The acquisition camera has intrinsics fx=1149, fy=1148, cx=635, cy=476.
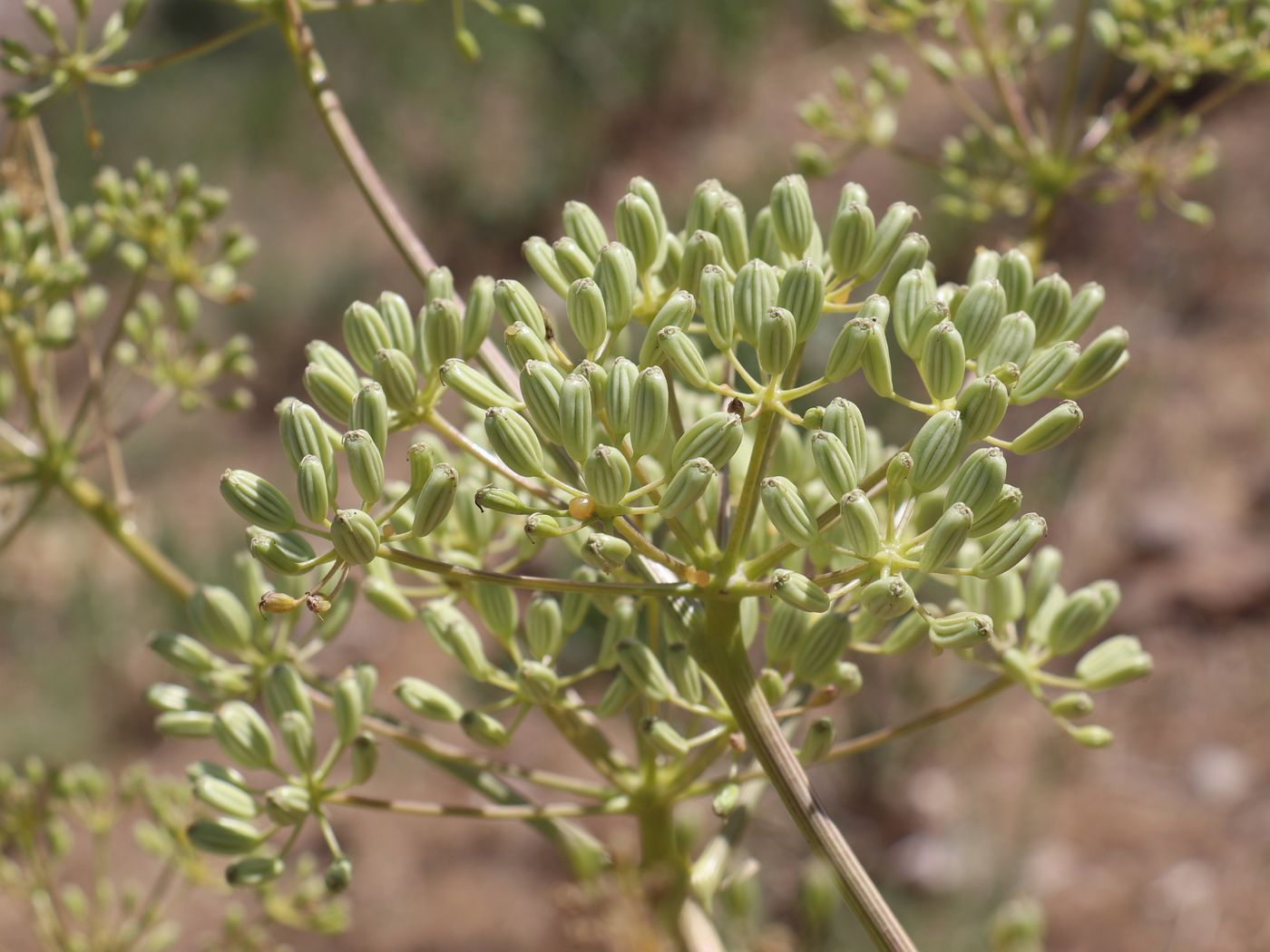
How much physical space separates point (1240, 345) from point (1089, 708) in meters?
8.16

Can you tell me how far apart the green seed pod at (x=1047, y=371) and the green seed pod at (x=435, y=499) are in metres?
0.61

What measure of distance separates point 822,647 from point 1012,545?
282 mm

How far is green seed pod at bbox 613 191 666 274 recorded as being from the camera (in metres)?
1.31

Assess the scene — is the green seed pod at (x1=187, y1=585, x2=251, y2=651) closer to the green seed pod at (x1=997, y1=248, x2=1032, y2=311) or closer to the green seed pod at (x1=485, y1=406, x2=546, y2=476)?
Result: the green seed pod at (x1=485, y1=406, x2=546, y2=476)

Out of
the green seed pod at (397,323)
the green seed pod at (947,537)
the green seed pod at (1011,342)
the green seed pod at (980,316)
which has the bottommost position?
the green seed pod at (947,537)

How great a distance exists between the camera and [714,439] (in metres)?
1.14

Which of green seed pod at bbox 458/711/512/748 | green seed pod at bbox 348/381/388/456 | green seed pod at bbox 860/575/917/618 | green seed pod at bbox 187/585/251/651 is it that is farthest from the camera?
green seed pod at bbox 187/585/251/651

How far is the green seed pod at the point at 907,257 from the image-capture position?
129cm

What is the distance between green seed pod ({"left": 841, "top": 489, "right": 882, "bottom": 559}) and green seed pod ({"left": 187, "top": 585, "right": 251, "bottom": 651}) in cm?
85

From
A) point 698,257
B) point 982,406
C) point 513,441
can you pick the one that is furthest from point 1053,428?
point 513,441

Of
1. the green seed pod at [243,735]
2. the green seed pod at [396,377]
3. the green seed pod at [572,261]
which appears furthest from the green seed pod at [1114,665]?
the green seed pod at [243,735]

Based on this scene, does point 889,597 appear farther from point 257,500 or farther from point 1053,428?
point 257,500

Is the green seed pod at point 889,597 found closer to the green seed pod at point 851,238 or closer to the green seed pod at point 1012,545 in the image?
the green seed pod at point 1012,545

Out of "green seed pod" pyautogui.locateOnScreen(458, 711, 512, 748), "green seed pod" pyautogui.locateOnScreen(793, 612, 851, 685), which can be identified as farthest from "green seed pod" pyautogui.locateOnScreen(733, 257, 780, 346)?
"green seed pod" pyautogui.locateOnScreen(458, 711, 512, 748)
